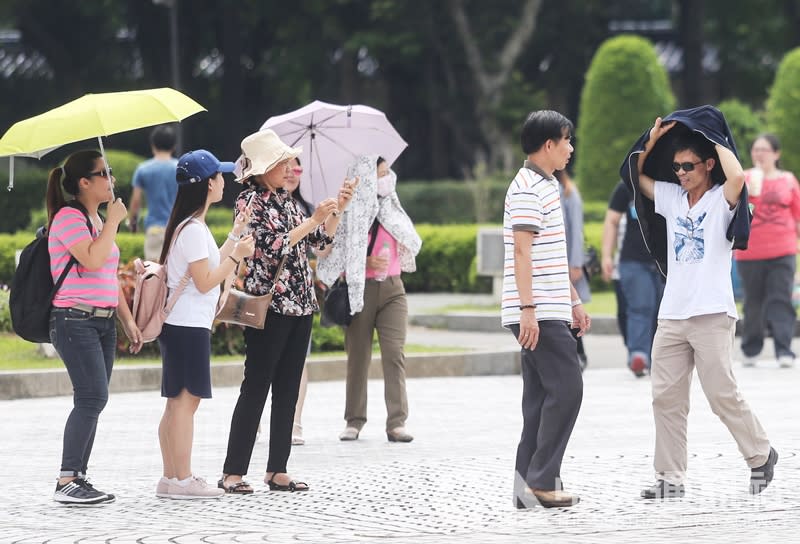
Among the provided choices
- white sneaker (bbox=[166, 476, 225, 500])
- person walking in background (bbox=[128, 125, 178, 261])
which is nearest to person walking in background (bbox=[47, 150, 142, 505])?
white sneaker (bbox=[166, 476, 225, 500])

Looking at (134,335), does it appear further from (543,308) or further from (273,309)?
(543,308)

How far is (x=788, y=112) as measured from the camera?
2984cm

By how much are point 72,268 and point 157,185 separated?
578cm

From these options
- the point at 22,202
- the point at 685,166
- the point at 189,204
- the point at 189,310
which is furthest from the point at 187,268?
the point at 22,202

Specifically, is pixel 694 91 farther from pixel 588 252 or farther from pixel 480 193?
pixel 588 252

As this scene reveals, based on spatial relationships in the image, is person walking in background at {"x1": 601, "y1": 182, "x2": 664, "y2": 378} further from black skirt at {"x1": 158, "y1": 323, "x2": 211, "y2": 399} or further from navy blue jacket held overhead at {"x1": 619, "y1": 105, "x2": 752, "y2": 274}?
black skirt at {"x1": 158, "y1": 323, "x2": 211, "y2": 399}

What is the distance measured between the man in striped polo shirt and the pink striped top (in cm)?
184

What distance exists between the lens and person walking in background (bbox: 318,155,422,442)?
943 centimetres

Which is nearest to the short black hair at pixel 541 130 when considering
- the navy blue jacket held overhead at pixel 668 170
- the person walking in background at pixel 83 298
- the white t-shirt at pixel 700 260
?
the navy blue jacket held overhead at pixel 668 170

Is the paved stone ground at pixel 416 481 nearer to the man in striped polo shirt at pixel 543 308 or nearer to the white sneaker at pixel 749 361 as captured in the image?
the man in striped polo shirt at pixel 543 308

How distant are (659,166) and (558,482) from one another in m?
1.51

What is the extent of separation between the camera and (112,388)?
1177cm

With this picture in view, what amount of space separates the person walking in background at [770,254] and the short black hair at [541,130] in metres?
6.11

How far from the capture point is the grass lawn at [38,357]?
40.5ft
